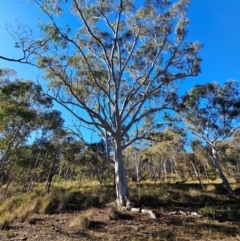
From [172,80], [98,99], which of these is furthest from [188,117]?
[98,99]

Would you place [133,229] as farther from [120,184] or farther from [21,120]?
[21,120]

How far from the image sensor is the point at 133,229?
5.98 metres

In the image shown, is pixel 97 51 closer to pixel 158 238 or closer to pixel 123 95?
pixel 123 95

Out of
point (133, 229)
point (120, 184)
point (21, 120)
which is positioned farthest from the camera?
point (21, 120)

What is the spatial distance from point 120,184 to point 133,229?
3.86m

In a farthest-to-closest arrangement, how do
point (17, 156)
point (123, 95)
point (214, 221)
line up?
point (17, 156) < point (123, 95) < point (214, 221)

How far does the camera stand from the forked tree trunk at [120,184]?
30.9 feet

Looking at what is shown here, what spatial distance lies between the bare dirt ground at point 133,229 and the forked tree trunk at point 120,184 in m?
1.70

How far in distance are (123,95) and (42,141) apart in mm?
8623

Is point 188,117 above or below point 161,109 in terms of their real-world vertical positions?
above

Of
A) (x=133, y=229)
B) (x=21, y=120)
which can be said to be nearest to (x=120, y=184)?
(x=133, y=229)

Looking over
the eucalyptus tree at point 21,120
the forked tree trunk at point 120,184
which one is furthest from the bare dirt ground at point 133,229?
the eucalyptus tree at point 21,120

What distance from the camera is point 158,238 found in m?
5.03

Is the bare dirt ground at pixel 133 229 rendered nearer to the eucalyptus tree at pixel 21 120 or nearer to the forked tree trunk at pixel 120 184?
the forked tree trunk at pixel 120 184
